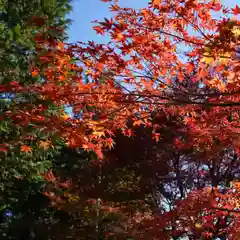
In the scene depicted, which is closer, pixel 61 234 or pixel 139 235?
pixel 139 235

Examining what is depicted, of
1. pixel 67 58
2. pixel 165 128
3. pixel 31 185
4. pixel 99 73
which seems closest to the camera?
pixel 67 58

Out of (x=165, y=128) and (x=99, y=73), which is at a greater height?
(x=165, y=128)

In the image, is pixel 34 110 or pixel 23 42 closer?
pixel 34 110

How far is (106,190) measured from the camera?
32.8 ft

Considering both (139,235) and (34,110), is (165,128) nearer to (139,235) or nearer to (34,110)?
(139,235)

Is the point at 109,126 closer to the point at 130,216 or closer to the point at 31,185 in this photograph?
the point at 130,216

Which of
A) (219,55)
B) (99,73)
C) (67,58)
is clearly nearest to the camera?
(219,55)

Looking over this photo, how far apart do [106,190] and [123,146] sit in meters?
1.27

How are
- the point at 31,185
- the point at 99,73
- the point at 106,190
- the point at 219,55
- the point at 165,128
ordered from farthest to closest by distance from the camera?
the point at 31,185 < the point at 106,190 < the point at 165,128 < the point at 99,73 < the point at 219,55

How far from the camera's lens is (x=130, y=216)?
30.0 ft

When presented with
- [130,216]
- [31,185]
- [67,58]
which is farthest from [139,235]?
[31,185]

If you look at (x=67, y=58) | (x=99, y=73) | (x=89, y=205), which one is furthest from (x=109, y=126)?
(x=89, y=205)

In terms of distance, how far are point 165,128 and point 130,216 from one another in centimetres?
232

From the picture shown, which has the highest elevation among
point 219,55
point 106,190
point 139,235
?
point 106,190
